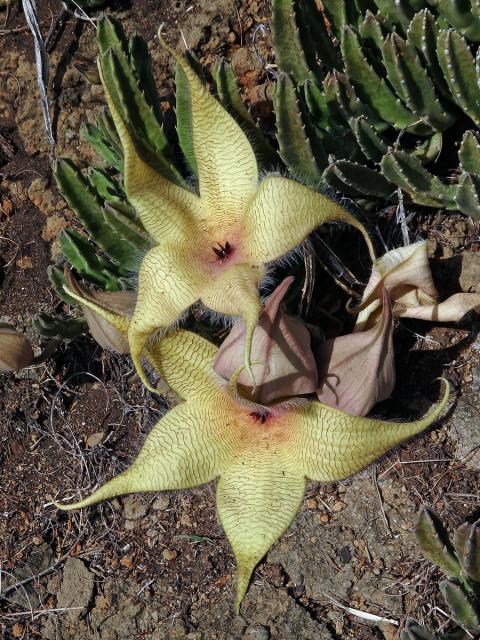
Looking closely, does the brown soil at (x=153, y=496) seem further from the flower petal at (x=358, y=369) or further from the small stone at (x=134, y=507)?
the flower petal at (x=358, y=369)

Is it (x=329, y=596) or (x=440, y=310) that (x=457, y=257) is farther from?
(x=329, y=596)

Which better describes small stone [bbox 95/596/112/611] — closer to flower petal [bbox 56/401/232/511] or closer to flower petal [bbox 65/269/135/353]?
flower petal [bbox 56/401/232/511]

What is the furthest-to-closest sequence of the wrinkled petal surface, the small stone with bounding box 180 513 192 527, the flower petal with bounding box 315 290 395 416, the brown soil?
1. the small stone with bounding box 180 513 192 527
2. the brown soil
3. the flower petal with bounding box 315 290 395 416
4. the wrinkled petal surface

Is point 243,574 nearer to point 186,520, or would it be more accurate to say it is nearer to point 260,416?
point 260,416

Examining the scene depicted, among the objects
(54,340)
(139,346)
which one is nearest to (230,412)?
(139,346)

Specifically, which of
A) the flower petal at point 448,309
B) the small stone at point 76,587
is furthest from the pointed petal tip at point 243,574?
the small stone at point 76,587

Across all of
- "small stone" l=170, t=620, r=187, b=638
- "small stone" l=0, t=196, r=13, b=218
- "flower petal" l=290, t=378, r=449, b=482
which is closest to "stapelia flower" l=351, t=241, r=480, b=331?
"flower petal" l=290, t=378, r=449, b=482
